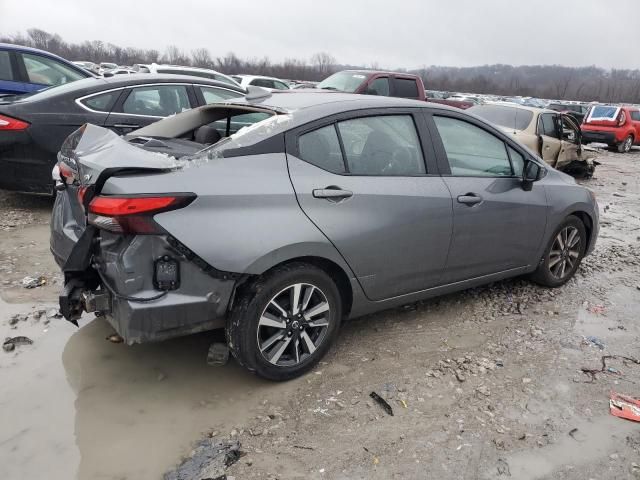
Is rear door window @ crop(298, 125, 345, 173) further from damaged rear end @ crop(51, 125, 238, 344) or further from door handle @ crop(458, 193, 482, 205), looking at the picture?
door handle @ crop(458, 193, 482, 205)

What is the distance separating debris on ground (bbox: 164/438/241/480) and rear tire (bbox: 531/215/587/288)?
3.09 metres

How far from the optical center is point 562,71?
12475 cm

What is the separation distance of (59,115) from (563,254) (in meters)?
5.12

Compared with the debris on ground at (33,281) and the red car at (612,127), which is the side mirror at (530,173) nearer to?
the debris on ground at (33,281)

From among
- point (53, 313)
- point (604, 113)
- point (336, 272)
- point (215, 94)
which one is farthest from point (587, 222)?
point (604, 113)

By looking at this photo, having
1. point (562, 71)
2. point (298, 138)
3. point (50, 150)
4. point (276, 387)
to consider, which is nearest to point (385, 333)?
point (276, 387)

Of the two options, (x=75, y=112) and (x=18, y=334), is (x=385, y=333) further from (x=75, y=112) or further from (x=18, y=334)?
(x=75, y=112)

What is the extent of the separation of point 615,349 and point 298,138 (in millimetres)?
2706

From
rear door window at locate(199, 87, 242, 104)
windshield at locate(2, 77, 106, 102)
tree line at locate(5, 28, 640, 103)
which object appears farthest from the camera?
tree line at locate(5, 28, 640, 103)

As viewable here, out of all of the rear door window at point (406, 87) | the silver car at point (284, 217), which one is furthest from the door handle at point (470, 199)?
the rear door window at point (406, 87)

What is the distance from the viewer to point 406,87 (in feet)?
36.2

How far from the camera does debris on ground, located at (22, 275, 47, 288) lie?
4.02 m

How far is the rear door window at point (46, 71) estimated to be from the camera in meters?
7.39

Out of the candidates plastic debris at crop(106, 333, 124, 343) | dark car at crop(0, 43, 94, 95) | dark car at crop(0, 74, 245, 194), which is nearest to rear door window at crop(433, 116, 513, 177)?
plastic debris at crop(106, 333, 124, 343)
